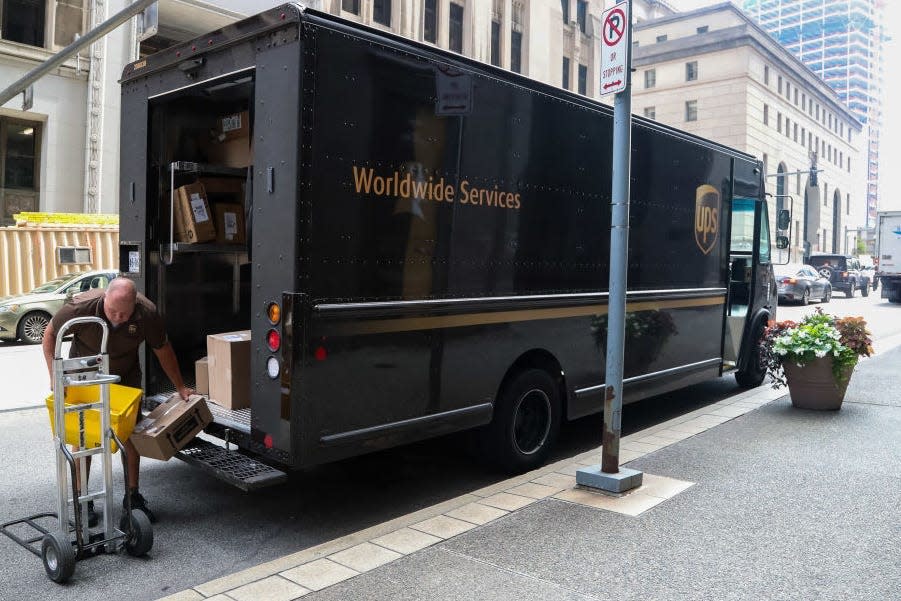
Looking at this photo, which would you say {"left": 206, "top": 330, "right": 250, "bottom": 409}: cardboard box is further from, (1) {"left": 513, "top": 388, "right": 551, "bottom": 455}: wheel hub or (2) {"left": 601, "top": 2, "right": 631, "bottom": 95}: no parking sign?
(2) {"left": 601, "top": 2, "right": 631, "bottom": 95}: no parking sign

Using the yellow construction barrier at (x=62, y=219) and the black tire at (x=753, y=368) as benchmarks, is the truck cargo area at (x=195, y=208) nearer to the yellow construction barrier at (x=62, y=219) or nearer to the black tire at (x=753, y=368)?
the black tire at (x=753, y=368)

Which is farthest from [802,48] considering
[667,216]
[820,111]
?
[667,216]

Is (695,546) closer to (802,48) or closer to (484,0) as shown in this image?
(484,0)

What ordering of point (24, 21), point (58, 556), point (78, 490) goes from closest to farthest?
point (58, 556) → point (78, 490) → point (24, 21)

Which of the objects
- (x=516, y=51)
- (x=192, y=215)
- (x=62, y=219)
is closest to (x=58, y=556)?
(x=192, y=215)

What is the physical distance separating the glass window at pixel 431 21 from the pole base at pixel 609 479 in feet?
94.3

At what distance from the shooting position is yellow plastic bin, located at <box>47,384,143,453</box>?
427cm

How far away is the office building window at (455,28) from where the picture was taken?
32719 mm

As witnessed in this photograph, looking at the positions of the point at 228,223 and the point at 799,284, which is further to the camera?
the point at 799,284

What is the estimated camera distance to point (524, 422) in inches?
247

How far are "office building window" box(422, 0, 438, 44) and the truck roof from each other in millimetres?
26803

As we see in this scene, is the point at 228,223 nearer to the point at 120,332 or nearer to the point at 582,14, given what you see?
the point at 120,332


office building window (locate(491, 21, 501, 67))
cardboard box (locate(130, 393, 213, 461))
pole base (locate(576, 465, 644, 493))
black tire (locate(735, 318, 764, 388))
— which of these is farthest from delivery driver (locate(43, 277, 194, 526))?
office building window (locate(491, 21, 501, 67))

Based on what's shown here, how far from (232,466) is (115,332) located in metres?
1.15
